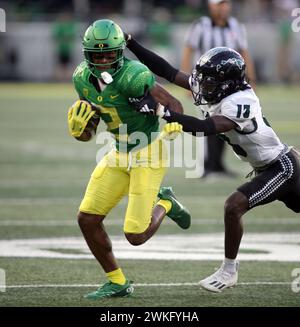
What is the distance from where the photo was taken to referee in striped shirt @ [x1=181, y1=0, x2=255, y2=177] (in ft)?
35.9

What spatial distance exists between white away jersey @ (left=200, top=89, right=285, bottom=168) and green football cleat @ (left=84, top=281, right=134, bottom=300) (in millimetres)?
1046

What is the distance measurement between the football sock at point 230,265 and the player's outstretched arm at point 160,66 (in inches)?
45.6

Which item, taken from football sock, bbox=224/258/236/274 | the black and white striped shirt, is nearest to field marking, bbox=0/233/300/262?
football sock, bbox=224/258/236/274

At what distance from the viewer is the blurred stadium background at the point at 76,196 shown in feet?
20.0

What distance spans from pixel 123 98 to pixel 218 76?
0.56m

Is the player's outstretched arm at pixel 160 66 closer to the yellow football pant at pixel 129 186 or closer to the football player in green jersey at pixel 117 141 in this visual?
the football player in green jersey at pixel 117 141

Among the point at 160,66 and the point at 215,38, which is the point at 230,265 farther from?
the point at 215,38

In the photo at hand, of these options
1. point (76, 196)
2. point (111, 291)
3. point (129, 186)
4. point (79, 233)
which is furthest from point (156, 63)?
point (76, 196)

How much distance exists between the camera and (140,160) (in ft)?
19.6

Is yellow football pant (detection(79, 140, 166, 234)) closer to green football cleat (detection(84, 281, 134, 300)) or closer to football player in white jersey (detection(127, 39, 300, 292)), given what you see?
green football cleat (detection(84, 281, 134, 300))

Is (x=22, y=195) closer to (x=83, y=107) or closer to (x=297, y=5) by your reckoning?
(x=83, y=107)
